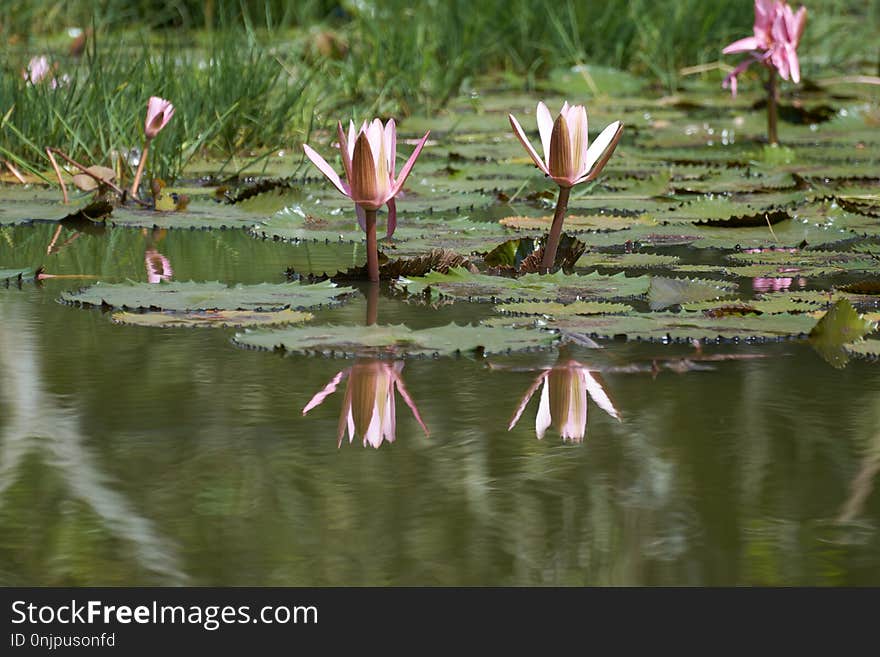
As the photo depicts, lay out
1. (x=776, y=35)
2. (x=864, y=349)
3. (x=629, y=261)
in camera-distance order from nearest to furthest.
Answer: (x=864, y=349) < (x=629, y=261) < (x=776, y=35)

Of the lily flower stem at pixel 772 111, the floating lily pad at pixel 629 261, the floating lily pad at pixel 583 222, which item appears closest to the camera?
the floating lily pad at pixel 629 261

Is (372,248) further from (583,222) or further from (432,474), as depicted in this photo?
(432,474)

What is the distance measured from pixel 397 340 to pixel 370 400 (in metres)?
0.28

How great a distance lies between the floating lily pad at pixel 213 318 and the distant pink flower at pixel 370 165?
0.70 ft

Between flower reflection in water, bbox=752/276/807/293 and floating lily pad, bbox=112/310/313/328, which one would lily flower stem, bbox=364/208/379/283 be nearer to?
floating lily pad, bbox=112/310/313/328

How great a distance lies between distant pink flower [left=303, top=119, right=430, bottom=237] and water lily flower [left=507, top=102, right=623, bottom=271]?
0.60ft

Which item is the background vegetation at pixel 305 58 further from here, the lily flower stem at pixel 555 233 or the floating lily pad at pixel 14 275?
the lily flower stem at pixel 555 233

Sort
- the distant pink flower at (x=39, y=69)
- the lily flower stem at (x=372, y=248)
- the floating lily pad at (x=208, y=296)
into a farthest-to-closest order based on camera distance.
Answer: the distant pink flower at (x=39, y=69) < the lily flower stem at (x=372, y=248) < the floating lily pad at (x=208, y=296)

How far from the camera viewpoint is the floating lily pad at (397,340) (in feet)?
6.81

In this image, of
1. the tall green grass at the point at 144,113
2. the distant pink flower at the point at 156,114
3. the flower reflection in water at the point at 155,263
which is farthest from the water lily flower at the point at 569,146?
the tall green grass at the point at 144,113

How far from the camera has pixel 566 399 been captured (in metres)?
1.88

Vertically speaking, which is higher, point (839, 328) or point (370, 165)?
point (370, 165)

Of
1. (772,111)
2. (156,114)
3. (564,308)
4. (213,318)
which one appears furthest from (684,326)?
(772,111)

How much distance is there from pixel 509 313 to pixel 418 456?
2.42ft
